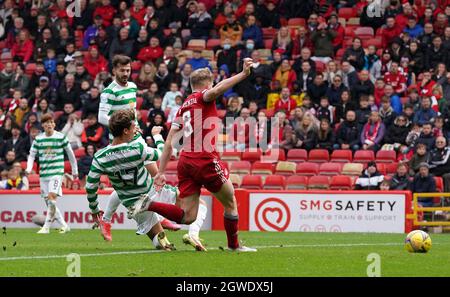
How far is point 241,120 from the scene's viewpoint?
24797mm

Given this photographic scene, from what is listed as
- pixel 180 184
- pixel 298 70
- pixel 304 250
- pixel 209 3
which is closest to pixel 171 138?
pixel 180 184

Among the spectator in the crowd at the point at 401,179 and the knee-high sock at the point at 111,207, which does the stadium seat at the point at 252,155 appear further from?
the knee-high sock at the point at 111,207

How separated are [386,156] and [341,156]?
3.47ft

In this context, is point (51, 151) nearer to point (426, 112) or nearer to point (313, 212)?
point (313, 212)

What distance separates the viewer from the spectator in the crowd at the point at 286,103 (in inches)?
1013

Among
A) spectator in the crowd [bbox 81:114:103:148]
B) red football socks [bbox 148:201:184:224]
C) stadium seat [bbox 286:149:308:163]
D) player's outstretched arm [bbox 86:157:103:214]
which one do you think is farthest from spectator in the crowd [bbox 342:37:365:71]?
red football socks [bbox 148:201:184:224]

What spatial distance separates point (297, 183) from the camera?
24047 mm

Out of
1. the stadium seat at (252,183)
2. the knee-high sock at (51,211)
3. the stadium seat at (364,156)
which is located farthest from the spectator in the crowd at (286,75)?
the knee-high sock at (51,211)

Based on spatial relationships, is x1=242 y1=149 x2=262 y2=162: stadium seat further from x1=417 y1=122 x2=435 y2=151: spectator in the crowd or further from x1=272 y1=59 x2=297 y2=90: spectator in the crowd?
x1=417 y1=122 x2=435 y2=151: spectator in the crowd

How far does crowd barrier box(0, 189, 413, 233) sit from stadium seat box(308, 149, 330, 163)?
315cm

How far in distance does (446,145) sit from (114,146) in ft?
39.8

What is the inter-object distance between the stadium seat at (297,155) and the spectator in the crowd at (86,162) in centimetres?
471

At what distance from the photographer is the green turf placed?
1078 centimetres
